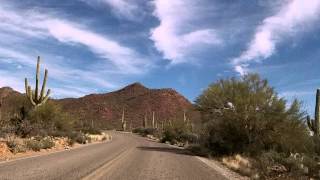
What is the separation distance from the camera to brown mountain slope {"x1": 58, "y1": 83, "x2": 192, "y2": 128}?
457 ft

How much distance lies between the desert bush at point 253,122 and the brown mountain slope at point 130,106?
314ft

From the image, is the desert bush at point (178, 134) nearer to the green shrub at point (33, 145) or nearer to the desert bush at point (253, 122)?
the desert bush at point (253, 122)

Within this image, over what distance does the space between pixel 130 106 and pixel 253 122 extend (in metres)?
114

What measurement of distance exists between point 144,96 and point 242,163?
4917 inches

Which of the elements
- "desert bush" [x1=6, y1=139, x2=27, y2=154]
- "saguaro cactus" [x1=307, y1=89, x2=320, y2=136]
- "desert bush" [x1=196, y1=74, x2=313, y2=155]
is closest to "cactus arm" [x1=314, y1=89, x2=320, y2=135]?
"saguaro cactus" [x1=307, y1=89, x2=320, y2=136]

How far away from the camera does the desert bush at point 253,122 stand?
33.0 metres

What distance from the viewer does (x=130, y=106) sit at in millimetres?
146125

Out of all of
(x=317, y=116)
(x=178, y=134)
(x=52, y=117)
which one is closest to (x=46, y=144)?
(x=317, y=116)

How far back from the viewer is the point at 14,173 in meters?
16.2

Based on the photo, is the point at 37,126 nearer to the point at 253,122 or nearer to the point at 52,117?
the point at 52,117

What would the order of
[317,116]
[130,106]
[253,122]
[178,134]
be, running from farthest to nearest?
[130,106] < [178,134] < [317,116] < [253,122]

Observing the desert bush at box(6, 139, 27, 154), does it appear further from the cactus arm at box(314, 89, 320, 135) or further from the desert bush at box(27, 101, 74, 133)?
the cactus arm at box(314, 89, 320, 135)

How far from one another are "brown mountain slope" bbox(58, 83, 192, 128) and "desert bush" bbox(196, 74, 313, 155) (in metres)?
95.6

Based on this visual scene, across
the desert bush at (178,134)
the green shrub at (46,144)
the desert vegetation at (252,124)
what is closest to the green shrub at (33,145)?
the green shrub at (46,144)
